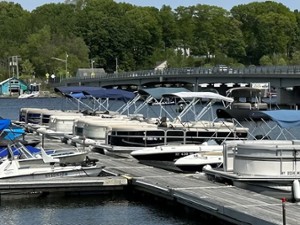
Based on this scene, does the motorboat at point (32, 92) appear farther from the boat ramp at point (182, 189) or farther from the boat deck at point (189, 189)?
the boat deck at point (189, 189)

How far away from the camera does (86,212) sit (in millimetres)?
31438

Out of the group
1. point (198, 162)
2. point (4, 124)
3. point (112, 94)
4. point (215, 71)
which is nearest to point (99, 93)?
point (112, 94)

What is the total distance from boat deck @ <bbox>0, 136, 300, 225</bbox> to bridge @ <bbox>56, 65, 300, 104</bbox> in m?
72.0

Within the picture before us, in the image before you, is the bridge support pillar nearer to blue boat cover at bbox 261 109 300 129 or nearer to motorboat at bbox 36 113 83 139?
motorboat at bbox 36 113 83 139

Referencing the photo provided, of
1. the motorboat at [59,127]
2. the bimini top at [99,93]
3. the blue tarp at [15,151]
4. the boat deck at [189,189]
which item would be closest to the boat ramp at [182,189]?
the boat deck at [189,189]

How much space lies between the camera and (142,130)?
135 ft

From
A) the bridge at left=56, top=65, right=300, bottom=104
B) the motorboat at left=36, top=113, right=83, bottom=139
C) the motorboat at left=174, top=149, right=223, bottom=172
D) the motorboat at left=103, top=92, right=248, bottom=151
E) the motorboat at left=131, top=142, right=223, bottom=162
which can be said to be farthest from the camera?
the bridge at left=56, top=65, right=300, bottom=104

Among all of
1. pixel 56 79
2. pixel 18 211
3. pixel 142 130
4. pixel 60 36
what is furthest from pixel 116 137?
pixel 60 36

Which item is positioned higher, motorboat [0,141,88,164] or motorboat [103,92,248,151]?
motorboat [103,92,248,151]

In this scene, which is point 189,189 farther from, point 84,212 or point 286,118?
point 286,118

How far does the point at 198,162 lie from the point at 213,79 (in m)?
91.1

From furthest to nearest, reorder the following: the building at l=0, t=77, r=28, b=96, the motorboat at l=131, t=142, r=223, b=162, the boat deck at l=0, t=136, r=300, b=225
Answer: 1. the building at l=0, t=77, r=28, b=96
2. the motorboat at l=131, t=142, r=223, b=162
3. the boat deck at l=0, t=136, r=300, b=225

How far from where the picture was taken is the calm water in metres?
30.0

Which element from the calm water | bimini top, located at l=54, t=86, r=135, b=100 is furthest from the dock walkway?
bimini top, located at l=54, t=86, r=135, b=100
